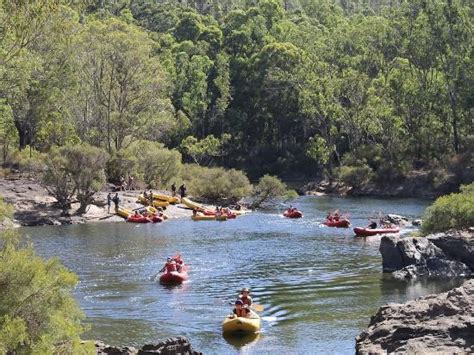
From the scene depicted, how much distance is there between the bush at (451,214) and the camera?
3450cm

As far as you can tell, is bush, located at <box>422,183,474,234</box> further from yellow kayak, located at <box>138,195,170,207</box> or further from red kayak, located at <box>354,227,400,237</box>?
yellow kayak, located at <box>138,195,170,207</box>

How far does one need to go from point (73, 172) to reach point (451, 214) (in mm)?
26104

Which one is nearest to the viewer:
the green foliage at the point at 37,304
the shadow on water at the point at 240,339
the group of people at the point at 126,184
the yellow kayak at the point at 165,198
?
the green foliage at the point at 37,304

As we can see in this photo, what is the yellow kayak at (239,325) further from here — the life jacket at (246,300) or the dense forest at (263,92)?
the dense forest at (263,92)

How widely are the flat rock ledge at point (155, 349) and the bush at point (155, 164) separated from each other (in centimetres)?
4542

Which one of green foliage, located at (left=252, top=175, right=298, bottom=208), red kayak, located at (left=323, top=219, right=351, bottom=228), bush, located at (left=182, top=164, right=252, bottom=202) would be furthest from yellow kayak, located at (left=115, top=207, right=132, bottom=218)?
red kayak, located at (left=323, top=219, right=351, bottom=228)

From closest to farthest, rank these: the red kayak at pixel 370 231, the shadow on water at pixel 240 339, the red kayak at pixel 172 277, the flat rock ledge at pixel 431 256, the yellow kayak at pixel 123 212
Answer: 1. the shadow on water at pixel 240 339
2. the red kayak at pixel 172 277
3. the flat rock ledge at pixel 431 256
4. the red kayak at pixel 370 231
5. the yellow kayak at pixel 123 212

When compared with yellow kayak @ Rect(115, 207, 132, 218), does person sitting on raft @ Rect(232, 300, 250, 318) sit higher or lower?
lower

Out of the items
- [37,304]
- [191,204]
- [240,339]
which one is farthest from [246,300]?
[191,204]

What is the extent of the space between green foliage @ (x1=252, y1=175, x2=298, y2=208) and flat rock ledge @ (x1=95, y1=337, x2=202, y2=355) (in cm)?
4312

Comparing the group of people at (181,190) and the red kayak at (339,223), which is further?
the group of people at (181,190)

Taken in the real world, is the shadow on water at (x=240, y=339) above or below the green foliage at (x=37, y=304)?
below

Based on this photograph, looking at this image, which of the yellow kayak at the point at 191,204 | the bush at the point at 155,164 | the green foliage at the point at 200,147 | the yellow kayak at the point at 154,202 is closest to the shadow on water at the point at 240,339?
the yellow kayak at the point at 154,202

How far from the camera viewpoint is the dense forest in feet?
209
